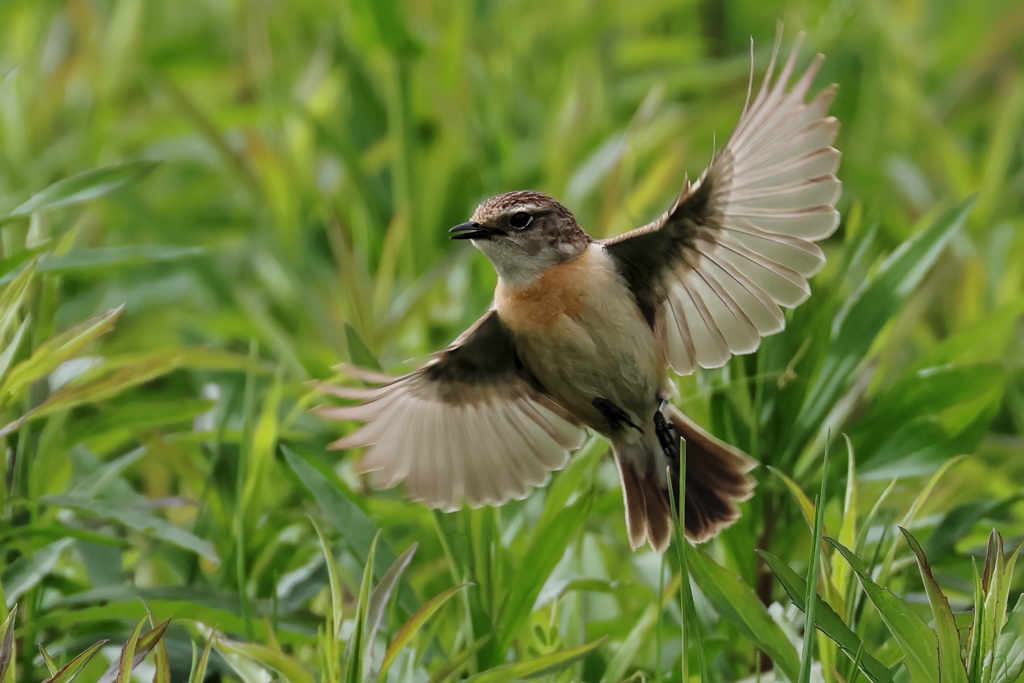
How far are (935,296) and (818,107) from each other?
1.86 meters

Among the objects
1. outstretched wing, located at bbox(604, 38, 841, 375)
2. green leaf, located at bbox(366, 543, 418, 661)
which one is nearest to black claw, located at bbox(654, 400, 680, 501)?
outstretched wing, located at bbox(604, 38, 841, 375)

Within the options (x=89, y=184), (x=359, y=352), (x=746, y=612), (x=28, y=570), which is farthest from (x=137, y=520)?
(x=746, y=612)

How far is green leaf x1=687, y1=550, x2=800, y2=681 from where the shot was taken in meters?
1.49

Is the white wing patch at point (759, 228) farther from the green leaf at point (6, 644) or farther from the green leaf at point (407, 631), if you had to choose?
the green leaf at point (6, 644)

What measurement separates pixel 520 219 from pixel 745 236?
319 millimetres

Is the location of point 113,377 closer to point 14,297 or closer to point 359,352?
point 14,297

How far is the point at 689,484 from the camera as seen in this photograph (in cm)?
162

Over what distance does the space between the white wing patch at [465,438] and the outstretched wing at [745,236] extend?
0.82 feet

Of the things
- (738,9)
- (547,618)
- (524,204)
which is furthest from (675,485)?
(738,9)

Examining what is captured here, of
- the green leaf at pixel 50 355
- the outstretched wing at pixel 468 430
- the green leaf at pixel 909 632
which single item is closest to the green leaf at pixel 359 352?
the outstretched wing at pixel 468 430

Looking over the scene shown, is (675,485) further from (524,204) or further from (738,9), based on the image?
(738,9)

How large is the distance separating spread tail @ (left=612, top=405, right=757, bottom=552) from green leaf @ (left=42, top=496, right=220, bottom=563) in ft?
2.09

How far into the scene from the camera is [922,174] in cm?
333

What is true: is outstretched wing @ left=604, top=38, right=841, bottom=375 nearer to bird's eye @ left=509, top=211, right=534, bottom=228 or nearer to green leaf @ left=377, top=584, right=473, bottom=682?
bird's eye @ left=509, top=211, right=534, bottom=228
